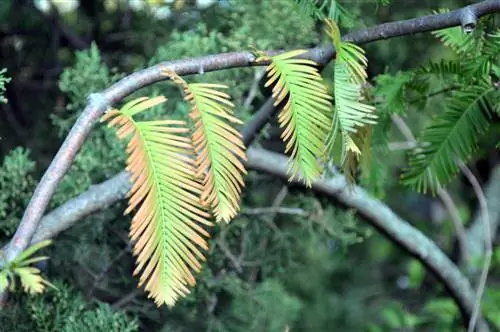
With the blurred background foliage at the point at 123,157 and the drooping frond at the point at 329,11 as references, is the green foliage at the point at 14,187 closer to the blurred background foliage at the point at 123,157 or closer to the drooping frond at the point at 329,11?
the blurred background foliage at the point at 123,157

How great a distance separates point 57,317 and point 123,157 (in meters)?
0.36

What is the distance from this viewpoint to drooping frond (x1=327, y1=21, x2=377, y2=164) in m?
0.94

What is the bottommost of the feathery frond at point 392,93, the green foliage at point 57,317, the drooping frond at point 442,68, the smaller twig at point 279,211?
the smaller twig at point 279,211

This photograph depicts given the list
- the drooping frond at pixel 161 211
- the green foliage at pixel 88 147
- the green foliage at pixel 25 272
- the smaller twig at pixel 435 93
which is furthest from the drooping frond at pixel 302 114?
the green foliage at pixel 88 147

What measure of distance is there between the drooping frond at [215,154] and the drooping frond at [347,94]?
5.0 inches

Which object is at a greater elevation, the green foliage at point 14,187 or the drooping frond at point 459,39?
the drooping frond at point 459,39

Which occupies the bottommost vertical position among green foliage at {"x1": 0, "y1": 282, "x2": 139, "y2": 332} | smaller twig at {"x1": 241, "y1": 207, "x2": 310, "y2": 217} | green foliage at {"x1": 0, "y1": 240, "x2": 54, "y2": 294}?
smaller twig at {"x1": 241, "y1": 207, "x2": 310, "y2": 217}

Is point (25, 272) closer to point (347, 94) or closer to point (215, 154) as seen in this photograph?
point (215, 154)

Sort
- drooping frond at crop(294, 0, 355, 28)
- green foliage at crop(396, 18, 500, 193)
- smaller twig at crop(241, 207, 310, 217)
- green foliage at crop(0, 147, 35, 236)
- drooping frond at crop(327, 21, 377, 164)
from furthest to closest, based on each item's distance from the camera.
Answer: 1. smaller twig at crop(241, 207, 310, 217)
2. green foliage at crop(0, 147, 35, 236)
3. green foliage at crop(396, 18, 500, 193)
4. drooping frond at crop(294, 0, 355, 28)
5. drooping frond at crop(327, 21, 377, 164)

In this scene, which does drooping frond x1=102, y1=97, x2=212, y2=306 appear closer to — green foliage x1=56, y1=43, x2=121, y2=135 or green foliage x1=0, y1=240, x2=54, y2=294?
green foliage x1=0, y1=240, x2=54, y2=294

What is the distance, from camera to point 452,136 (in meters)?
1.26

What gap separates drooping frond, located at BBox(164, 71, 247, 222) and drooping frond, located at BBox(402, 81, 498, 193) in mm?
465

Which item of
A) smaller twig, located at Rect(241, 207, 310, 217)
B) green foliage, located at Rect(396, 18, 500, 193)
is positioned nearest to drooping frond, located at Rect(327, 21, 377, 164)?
green foliage, located at Rect(396, 18, 500, 193)

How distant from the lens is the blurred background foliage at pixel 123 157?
146 centimetres
